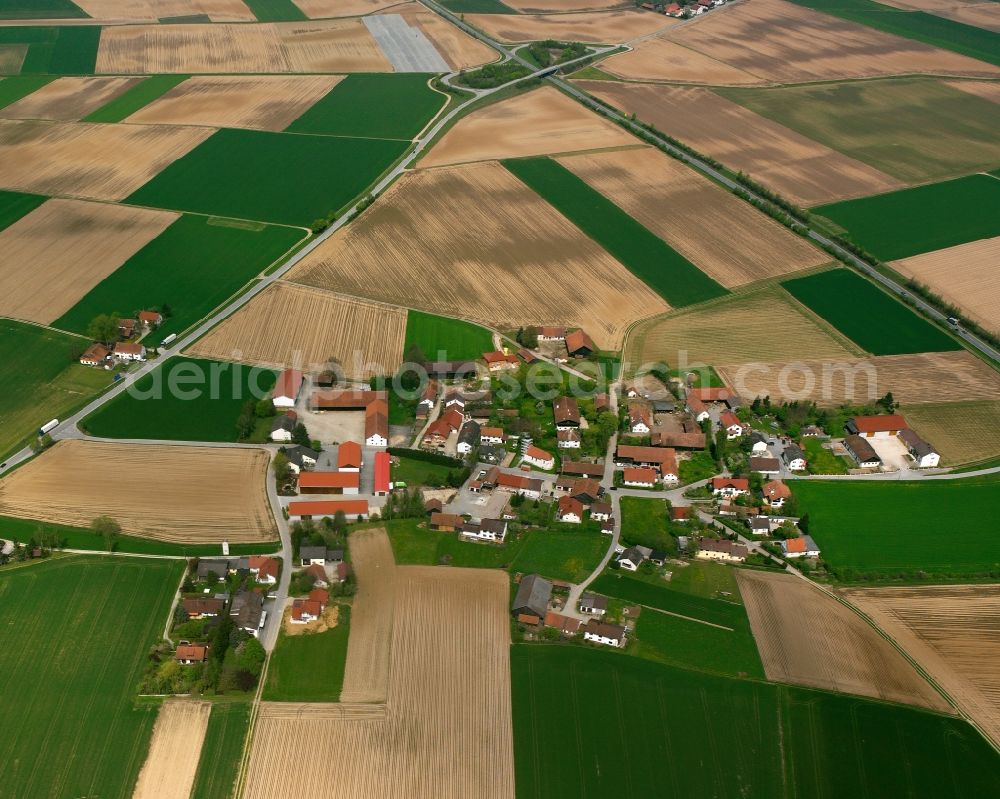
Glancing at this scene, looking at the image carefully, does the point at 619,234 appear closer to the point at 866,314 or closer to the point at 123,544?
the point at 866,314

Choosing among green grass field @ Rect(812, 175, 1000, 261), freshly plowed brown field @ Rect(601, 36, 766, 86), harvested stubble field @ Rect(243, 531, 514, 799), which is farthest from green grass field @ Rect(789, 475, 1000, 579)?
freshly plowed brown field @ Rect(601, 36, 766, 86)

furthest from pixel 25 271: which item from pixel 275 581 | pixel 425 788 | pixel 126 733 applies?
pixel 425 788

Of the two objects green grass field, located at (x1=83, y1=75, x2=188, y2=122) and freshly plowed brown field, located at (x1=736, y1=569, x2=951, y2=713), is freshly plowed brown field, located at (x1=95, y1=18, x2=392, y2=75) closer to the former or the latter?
green grass field, located at (x1=83, y1=75, x2=188, y2=122)

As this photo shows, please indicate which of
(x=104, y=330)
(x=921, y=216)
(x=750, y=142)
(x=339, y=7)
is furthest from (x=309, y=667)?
(x=339, y=7)

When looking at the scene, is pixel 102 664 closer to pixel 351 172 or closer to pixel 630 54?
pixel 351 172

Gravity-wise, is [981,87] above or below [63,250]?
above

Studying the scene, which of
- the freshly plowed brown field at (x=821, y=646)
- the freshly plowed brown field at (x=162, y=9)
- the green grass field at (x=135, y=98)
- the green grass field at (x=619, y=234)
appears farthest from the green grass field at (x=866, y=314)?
the freshly plowed brown field at (x=162, y=9)

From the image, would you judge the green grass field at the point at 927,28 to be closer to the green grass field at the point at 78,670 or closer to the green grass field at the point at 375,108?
the green grass field at the point at 375,108
